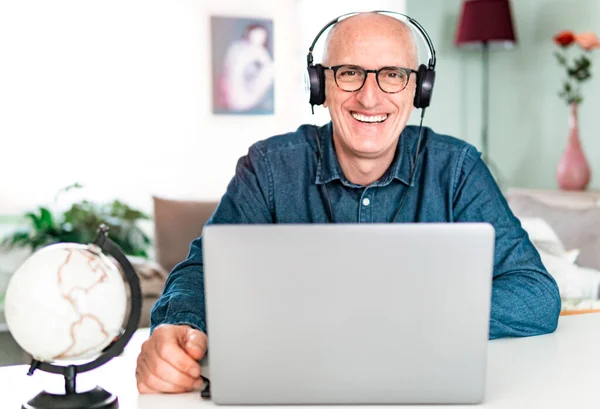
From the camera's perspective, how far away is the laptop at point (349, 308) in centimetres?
86

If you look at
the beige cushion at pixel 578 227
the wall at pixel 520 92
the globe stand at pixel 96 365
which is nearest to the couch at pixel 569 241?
the beige cushion at pixel 578 227

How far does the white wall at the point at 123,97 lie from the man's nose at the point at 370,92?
353 centimetres

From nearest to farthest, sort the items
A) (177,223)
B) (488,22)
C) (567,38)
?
(177,223) → (567,38) → (488,22)

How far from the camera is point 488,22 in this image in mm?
4352

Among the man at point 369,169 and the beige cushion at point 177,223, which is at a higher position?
the man at point 369,169

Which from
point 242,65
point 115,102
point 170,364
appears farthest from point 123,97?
point 170,364

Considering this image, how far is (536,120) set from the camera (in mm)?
4613

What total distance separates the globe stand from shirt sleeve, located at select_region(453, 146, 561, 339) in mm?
620

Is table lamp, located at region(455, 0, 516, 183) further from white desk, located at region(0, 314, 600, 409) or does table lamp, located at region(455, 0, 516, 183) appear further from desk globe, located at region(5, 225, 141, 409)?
desk globe, located at region(5, 225, 141, 409)

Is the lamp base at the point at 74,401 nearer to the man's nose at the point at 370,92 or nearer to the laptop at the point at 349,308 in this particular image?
the laptop at the point at 349,308

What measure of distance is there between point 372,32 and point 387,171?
0.30 meters

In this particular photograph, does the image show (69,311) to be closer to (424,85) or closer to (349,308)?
(349,308)

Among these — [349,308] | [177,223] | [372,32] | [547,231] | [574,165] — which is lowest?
[177,223]

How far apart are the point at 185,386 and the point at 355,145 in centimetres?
73
